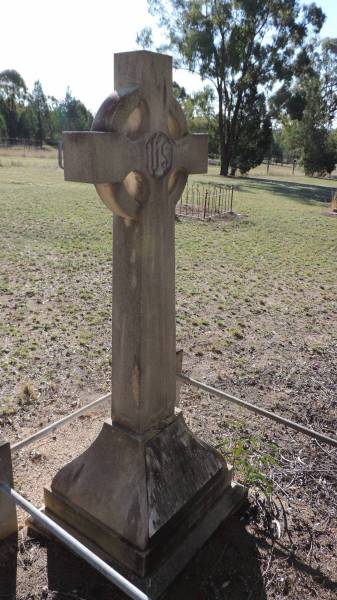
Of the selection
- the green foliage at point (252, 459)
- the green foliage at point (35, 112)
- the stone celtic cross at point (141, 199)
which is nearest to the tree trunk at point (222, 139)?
the green foliage at point (252, 459)

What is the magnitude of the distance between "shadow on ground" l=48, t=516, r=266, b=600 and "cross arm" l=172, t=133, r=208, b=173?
6.67 feet

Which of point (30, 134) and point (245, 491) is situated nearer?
point (245, 491)

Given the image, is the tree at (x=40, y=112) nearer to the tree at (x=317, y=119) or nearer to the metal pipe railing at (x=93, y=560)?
the tree at (x=317, y=119)

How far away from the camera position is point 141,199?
2012 mm

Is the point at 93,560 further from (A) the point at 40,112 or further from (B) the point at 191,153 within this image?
(A) the point at 40,112

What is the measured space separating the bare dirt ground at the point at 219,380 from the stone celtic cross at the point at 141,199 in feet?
2.89

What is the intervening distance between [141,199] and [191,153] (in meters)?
0.46

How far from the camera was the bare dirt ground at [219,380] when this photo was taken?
2.36m

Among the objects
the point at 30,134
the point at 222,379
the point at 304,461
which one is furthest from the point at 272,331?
the point at 30,134

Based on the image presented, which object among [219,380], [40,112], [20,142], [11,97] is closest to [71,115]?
[40,112]

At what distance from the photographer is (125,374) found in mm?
2258

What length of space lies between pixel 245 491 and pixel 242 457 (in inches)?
19.4

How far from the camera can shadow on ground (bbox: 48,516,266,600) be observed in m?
2.20

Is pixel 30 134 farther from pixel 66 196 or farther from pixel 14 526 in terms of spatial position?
pixel 14 526
